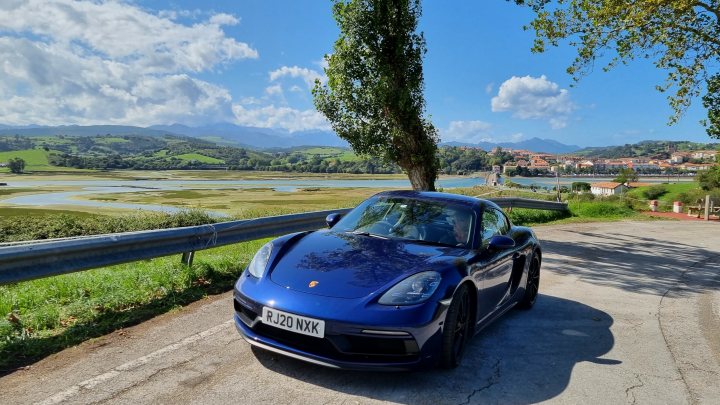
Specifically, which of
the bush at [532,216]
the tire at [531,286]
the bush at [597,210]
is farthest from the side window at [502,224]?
the bush at [597,210]

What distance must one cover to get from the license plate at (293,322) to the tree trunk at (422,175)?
1054 centimetres

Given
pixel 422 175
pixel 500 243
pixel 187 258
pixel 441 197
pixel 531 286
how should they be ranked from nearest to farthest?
pixel 500 243
pixel 441 197
pixel 531 286
pixel 187 258
pixel 422 175

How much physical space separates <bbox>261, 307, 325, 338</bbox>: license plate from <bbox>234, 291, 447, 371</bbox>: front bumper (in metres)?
0.05

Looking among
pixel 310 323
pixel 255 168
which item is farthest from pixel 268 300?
pixel 255 168

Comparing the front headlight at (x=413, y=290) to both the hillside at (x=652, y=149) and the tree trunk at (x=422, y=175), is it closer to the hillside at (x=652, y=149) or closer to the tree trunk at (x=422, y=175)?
the tree trunk at (x=422, y=175)

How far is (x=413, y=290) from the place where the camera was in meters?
3.57

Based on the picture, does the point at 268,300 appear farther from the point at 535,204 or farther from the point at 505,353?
the point at 535,204

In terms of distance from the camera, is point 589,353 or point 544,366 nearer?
point 544,366

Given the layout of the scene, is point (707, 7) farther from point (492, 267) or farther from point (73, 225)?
point (73, 225)

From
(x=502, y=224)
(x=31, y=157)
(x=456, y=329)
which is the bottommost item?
(x=31, y=157)

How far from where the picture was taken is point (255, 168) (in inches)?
5330

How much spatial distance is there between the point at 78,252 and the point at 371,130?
9282mm

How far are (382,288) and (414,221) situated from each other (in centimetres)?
141

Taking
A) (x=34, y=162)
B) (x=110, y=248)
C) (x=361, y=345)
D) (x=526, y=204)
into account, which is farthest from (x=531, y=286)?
(x=34, y=162)
